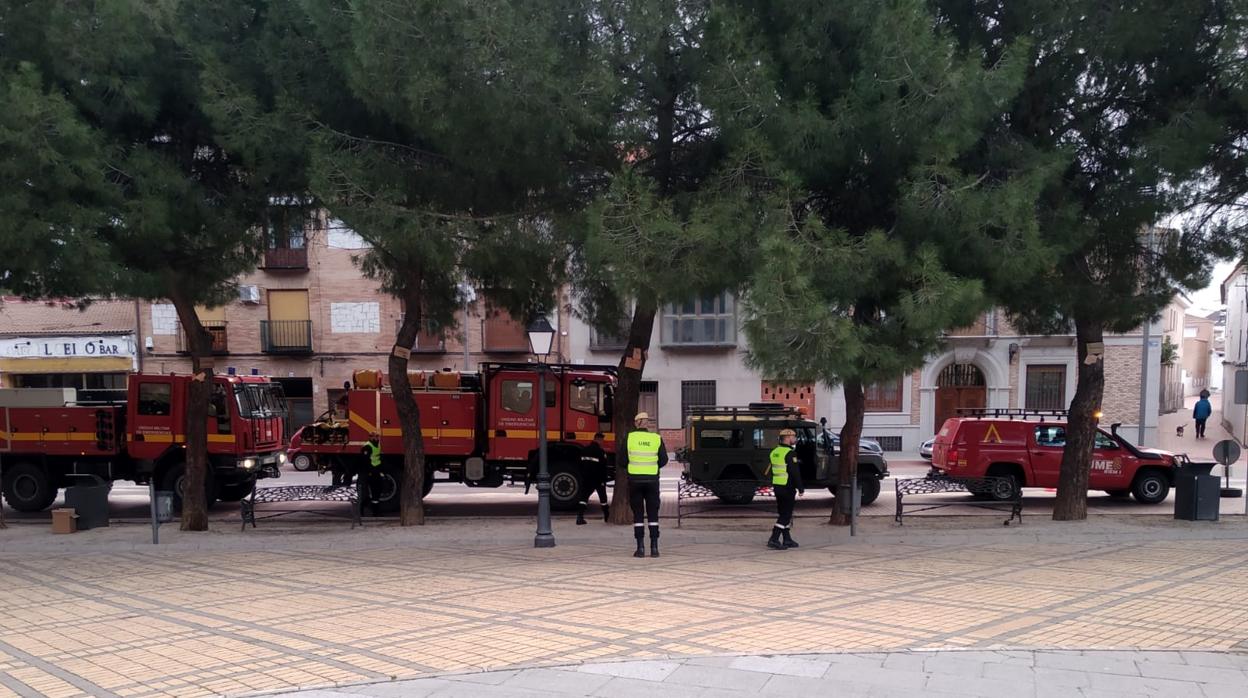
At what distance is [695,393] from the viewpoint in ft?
98.6

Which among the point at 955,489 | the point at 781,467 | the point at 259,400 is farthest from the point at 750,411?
the point at 259,400

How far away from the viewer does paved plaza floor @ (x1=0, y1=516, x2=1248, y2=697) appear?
5852 millimetres

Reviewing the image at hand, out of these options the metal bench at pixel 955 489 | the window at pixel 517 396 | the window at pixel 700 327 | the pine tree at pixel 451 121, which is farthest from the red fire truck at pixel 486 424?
the window at pixel 700 327

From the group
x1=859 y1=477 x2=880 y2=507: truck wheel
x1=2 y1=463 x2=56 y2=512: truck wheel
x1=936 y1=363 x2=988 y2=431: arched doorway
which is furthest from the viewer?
x1=936 y1=363 x2=988 y2=431: arched doorway

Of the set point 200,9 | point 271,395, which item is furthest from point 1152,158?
point 271,395

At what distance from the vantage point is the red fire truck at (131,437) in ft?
55.5

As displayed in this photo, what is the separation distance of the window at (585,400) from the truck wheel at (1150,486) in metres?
10.2

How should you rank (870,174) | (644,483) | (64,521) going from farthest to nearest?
(64,521), (644,483), (870,174)

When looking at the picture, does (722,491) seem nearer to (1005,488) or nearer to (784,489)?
(784,489)

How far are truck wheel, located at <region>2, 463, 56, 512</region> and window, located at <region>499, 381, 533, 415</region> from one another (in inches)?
363

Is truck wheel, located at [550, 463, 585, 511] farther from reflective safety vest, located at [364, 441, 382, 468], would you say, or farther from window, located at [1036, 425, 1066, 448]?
window, located at [1036, 425, 1066, 448]

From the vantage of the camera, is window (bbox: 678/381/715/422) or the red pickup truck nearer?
the red pickup truck

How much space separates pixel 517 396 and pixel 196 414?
5.41 m

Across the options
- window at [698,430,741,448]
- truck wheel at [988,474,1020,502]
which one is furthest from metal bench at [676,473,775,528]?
truck wheel at [988,474,1020,502]
